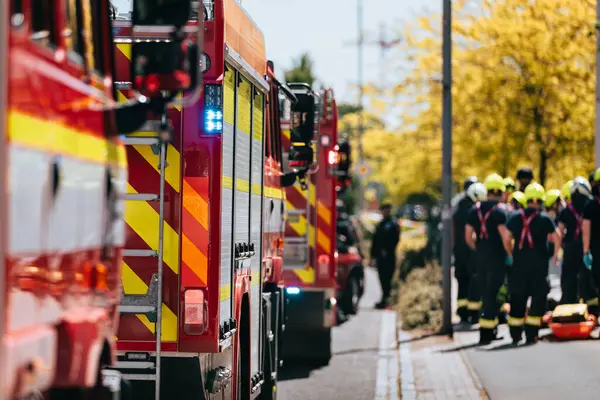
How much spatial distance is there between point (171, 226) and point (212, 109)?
2.33 ft

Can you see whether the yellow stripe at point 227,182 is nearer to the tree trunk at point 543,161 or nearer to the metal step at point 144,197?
the metal step at point 144,197

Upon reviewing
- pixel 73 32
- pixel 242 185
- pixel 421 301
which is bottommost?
pixel 421 301

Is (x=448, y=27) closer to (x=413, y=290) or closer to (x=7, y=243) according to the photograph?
(x=413, y=290)

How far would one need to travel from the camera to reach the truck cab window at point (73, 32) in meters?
4.89

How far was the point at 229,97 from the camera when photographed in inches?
315

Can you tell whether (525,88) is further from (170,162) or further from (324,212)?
(170,162)

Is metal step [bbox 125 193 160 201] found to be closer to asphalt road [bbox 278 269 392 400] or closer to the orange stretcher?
asphalt road [bbox 278 269 392 400]

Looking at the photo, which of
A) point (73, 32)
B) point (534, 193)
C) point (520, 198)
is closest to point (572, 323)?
point (534, 193)

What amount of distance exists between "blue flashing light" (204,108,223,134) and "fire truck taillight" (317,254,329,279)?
7.49 m

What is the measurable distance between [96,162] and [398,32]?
26.1 metres

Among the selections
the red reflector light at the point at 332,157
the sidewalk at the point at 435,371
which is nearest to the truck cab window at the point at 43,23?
the sidewalk at the point at 435,371

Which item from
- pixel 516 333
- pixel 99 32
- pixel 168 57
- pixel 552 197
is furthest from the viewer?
pixel 552 197

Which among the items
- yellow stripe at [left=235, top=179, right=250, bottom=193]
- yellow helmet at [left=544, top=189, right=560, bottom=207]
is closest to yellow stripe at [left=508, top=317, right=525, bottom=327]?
yellow helmet at [left=544, top=189, right=560, bottom=207]

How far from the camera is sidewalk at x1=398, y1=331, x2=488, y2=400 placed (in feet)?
40.3
